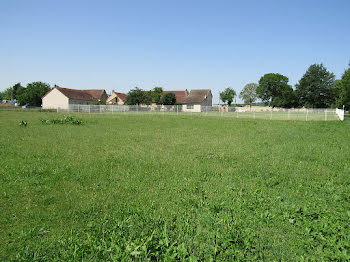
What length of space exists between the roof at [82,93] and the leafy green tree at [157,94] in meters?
17.8

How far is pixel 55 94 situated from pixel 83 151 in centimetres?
5683

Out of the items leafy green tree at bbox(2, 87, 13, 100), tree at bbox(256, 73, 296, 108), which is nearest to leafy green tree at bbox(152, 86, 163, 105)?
tree at bbox(256, 73, 296, 108)

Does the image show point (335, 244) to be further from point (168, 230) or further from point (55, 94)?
point (55, 94)

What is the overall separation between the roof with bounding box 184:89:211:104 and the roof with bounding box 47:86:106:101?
26.5 meters

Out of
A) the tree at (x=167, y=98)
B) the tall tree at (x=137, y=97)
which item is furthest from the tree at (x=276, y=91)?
the tall tree at (x=137, y=97)

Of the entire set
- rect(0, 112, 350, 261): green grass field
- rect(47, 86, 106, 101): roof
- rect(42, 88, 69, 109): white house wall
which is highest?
rect(47, 86, 106, 101): roof

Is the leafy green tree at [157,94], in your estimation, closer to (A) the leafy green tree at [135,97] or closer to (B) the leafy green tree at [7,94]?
(A) the leafy green tree at [135,97]

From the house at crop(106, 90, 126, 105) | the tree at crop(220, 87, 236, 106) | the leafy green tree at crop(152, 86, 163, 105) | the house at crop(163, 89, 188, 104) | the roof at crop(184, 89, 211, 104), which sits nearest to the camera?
the leafy green tree at crop(152, 86, 163, 105)

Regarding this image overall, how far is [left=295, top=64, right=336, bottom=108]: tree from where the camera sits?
249 ft

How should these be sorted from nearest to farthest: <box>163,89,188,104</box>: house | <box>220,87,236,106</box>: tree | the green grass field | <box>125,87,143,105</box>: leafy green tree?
1. the green grass field
2. <box>125,87,143,105</box>: leafy green tree
3. <box>163,89,188,104</box>: house
4. <box>220,87,236,106</box>: tree

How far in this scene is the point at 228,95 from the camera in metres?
93.9

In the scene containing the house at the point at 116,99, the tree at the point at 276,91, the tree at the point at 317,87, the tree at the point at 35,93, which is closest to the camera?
the tree at the point at 35,93

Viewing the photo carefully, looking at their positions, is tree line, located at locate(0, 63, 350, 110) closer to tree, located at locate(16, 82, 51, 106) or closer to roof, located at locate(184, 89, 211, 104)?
tree, located at locate(16, 82, 51, 106)

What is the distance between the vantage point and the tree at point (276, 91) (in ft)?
269
